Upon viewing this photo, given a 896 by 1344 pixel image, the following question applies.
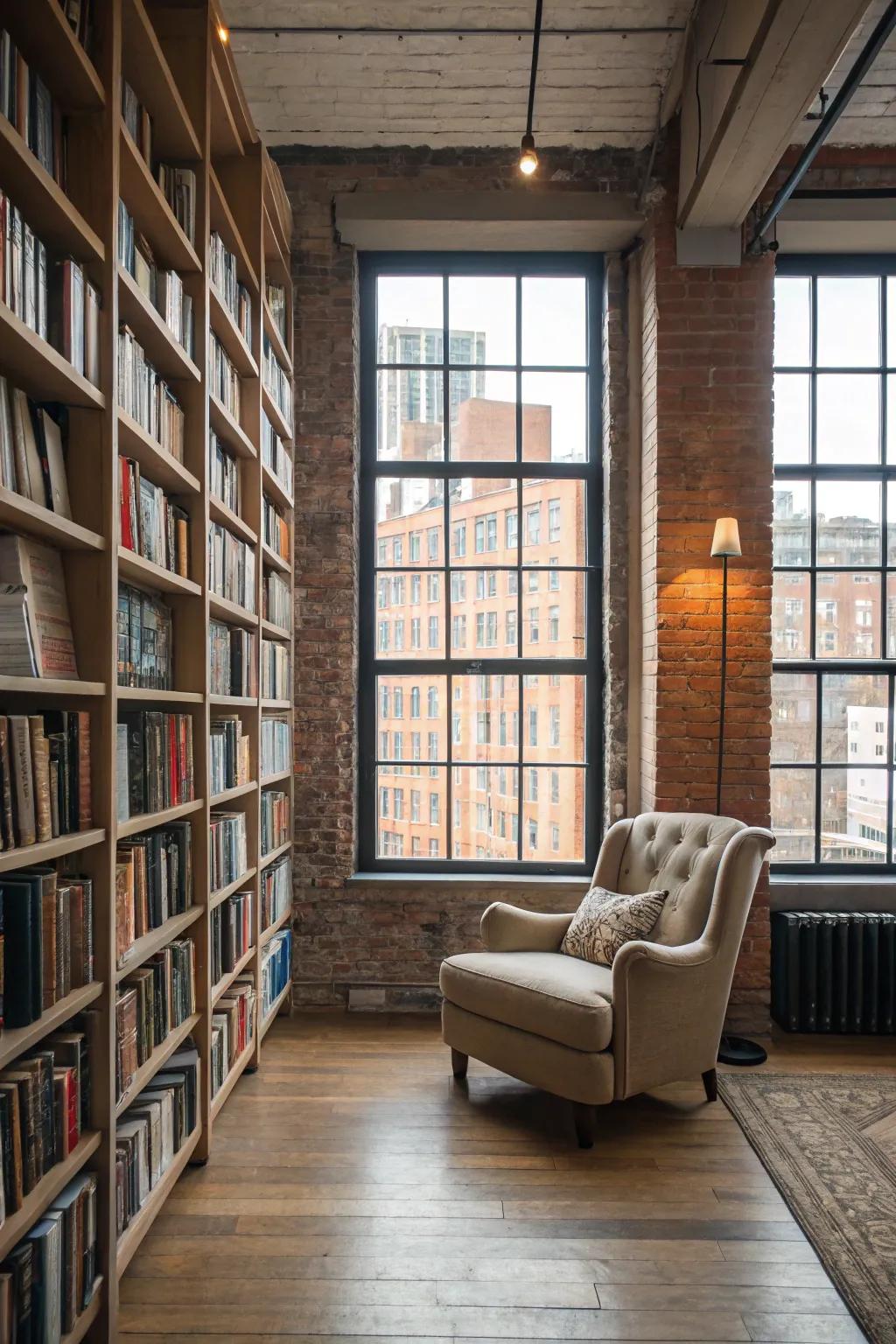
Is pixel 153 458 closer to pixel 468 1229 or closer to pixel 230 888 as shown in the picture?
pixel 230 888

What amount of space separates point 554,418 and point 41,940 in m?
3.55

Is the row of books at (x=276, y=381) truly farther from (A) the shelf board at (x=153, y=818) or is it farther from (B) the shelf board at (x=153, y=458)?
(A) the shelf board at (x=153, y=818)

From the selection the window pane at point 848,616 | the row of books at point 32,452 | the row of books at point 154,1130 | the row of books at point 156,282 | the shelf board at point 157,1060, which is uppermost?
the row of books at point 156,282

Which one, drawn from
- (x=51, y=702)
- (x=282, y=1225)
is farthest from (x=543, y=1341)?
(x=51, y=702)

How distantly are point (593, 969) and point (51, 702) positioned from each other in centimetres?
220

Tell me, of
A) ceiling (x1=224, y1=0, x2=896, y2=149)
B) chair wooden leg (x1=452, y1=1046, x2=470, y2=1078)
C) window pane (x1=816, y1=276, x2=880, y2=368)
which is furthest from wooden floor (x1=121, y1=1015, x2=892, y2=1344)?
ceiling (x1=224, y1=0, x2=896, y2=149)

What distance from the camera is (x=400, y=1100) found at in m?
3.16

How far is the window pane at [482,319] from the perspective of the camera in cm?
440

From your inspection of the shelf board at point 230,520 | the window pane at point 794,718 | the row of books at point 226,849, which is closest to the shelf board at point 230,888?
the row of books at point 226,849

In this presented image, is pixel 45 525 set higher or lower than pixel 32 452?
lower

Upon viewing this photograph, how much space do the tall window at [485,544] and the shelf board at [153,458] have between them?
6.00 ft

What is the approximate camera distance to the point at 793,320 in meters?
4.34

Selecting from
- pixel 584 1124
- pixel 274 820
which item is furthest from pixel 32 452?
pixel 584 1124

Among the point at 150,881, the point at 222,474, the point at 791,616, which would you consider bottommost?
the point at 150,881
